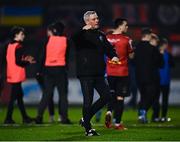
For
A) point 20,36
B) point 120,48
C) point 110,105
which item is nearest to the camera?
point 110,105

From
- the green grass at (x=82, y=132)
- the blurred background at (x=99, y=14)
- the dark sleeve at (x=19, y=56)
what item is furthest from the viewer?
the blurred background at (x=99, y=14)

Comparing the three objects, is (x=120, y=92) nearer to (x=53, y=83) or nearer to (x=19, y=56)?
(x=53, y=83)

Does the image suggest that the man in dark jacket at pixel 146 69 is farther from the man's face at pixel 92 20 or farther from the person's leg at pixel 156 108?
the man's face at pixel 92 20

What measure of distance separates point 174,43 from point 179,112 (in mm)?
8237

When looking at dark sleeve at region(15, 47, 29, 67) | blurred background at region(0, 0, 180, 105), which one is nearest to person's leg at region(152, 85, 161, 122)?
dark sleeve at region(15, 47, 29, 67)

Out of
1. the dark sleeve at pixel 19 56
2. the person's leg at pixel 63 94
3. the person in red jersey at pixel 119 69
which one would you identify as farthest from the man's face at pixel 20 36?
the person in red jersey at pixel 119 69

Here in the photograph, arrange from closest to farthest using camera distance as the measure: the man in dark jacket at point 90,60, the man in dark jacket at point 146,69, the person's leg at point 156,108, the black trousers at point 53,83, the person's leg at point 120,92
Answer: the man in dark jacket at point 90,60 → the person's leg at point 120,92 → the black trousers at point 53,83 → the man in dark jacket at point 146,69 → the person's leg at point 156,108

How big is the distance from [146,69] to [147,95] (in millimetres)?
572

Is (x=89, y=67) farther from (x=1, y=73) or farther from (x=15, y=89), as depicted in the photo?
(x=1, y=73)

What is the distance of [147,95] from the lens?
60.8 feet

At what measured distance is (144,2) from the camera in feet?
102

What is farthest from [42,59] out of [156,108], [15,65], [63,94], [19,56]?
[156,108]

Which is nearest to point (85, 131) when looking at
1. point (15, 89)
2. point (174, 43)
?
point (15, 89)

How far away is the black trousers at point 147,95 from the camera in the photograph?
1842 cm
